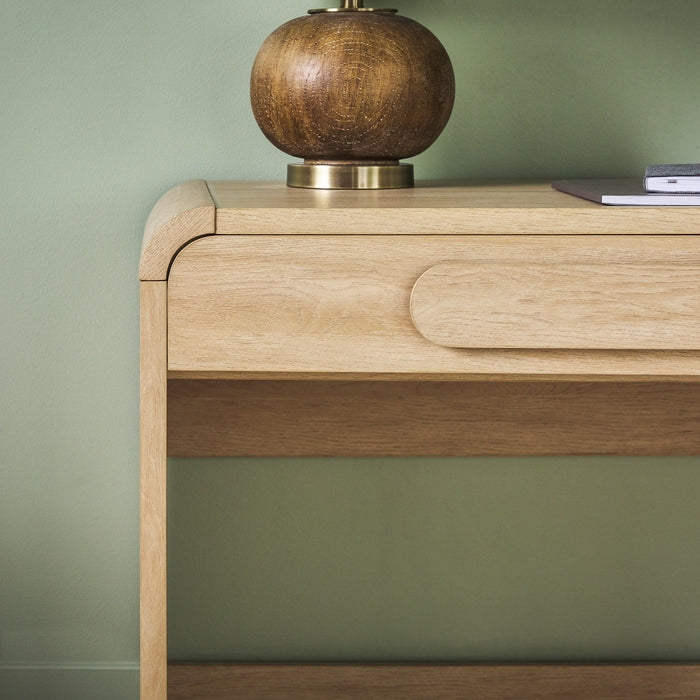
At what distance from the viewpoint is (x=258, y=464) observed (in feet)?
4.10

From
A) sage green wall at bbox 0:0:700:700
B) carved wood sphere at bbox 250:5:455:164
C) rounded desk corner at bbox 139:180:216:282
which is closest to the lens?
rounded desk corner at bbox 139:180:216:282

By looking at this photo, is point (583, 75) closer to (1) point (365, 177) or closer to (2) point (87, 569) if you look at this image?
(1) point (365, 177)

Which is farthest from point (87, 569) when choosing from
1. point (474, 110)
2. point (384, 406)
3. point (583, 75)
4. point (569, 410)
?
point (583, 75)

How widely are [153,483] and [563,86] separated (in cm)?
75

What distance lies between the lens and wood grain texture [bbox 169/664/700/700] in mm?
1245

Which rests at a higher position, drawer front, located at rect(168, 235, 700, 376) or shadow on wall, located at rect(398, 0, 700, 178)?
shadow on wall, located at rect(398, 0, 700, 178)

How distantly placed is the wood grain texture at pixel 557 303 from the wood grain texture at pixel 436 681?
0.65 m

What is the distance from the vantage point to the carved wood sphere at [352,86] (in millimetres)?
938

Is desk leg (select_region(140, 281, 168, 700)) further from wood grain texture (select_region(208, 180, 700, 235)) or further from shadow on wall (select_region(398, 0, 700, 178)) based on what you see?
shadow on wall (select_region(398, 0, 700, 178))

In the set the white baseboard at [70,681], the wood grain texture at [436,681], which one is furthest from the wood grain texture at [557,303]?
the white baseboard at [70,681]

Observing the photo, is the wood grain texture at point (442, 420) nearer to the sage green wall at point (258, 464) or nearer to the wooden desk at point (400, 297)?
the sage green wall at point (258, 464)

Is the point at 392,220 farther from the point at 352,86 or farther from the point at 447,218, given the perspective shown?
the point at 352,86

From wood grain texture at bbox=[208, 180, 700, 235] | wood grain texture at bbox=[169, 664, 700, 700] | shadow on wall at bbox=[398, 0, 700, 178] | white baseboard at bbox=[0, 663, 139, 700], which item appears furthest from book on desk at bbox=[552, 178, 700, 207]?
white baseboard at bbox=[0, 663, 139, 700]

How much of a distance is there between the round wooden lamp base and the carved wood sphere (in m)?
0.02
